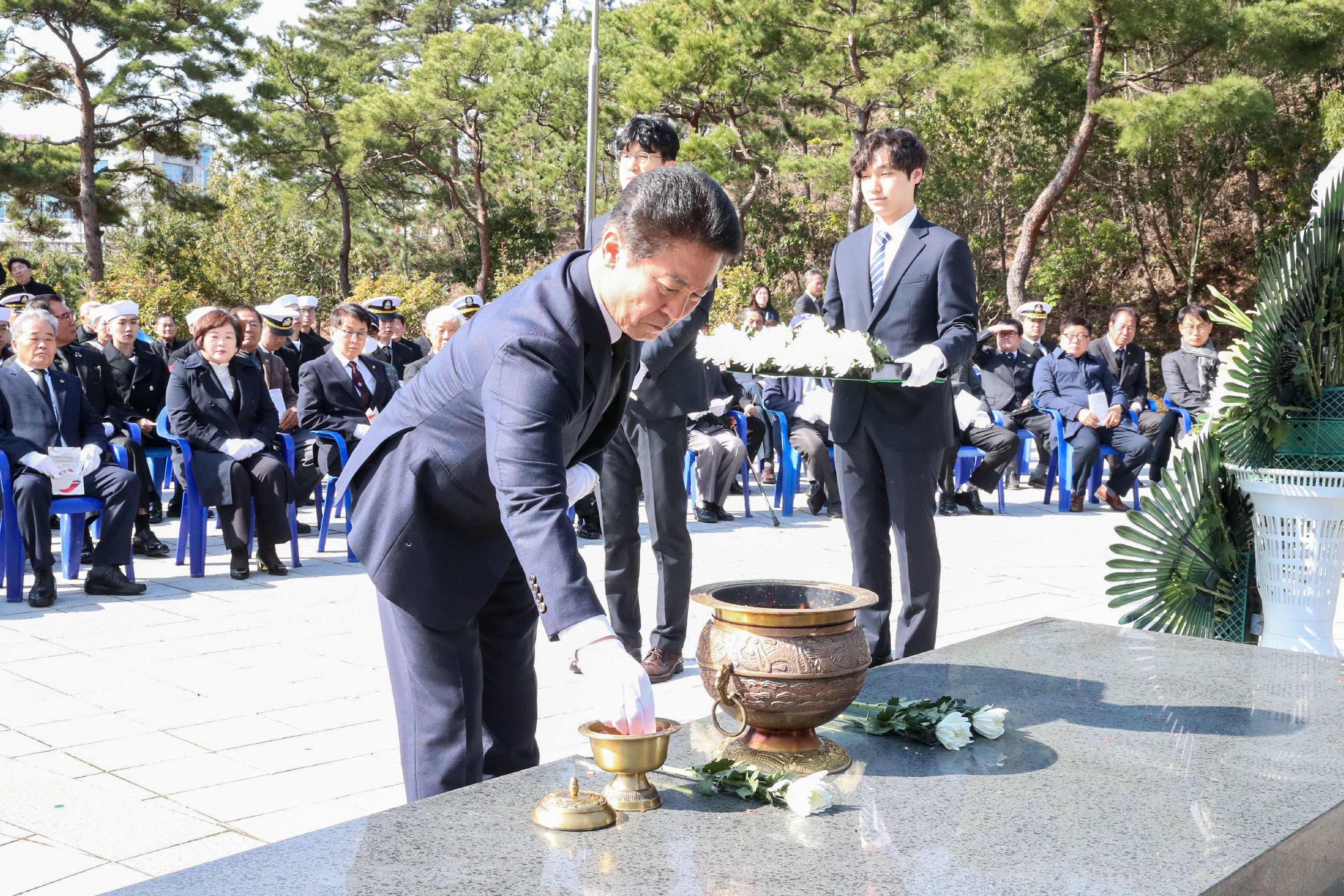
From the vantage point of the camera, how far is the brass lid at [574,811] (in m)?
1.76

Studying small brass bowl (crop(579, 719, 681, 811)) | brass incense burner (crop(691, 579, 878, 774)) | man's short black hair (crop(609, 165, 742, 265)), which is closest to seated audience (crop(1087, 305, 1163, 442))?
brass incense burner (crop(691, 579, 878, 774))

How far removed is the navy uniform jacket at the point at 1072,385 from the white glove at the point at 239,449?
6646mm

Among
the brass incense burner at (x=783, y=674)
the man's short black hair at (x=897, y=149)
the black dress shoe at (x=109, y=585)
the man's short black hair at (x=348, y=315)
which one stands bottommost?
the black dress shoe at (x=109, y=585)

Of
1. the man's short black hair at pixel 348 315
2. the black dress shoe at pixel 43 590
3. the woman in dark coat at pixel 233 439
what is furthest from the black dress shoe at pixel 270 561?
the man's short black hair at pixel 348 315

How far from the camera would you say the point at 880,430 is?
408 centimetres

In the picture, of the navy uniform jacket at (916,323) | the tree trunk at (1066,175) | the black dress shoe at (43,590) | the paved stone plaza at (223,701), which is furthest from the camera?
the tree trunk at (1066,175)

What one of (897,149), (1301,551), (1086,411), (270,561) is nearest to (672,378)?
(897,149)

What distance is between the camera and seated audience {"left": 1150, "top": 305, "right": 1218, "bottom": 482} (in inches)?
423

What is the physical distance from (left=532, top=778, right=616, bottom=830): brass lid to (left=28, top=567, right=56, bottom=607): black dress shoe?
5068mm

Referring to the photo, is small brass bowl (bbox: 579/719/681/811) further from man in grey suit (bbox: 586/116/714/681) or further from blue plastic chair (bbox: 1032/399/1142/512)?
blue plastic chair (bbox: 1032/399/1142/512)

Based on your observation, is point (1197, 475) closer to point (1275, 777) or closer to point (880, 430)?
point (880, 430)

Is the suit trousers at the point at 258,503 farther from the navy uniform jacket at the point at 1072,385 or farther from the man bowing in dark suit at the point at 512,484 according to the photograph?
the navy uniform jacket at the point at 1072,385

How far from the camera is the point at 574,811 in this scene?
1766 millimetres

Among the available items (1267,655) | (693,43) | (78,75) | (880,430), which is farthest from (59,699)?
(78,75)
